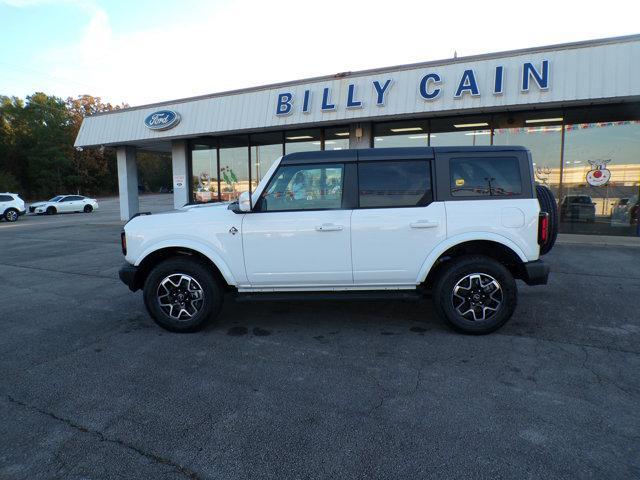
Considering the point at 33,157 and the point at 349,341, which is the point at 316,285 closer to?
the point at 349,341

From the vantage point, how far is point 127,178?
19016 millimetres

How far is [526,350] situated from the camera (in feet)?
12.8

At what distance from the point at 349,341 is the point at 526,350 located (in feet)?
5.53

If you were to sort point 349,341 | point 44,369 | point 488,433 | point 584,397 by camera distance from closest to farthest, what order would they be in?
point 488,433, point 584,397, point 44,369, point 349,341

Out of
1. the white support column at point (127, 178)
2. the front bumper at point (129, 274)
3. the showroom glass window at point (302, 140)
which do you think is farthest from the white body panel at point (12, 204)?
the front bumper at point (129, 274)

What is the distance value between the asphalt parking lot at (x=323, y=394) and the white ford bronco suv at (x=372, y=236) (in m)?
0.48

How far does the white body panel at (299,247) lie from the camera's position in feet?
14.1

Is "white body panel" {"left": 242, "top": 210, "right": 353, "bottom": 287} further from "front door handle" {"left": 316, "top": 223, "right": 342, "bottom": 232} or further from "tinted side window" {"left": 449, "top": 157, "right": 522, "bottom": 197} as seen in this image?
"tinted side window" {"left": 449, "top": 157, "right": 522, "bottom": 197}

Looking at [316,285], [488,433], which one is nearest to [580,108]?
[316,285]

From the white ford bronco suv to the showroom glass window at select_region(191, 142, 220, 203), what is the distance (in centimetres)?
1265

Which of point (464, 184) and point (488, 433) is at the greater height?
point (464, 184)

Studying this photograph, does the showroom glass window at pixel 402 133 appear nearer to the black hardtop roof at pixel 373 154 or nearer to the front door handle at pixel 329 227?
the black hardtop roof at pixel 373 154

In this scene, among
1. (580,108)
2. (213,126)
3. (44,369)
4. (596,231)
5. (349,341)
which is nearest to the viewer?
(44,369)

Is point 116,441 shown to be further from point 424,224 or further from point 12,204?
point 12,204
